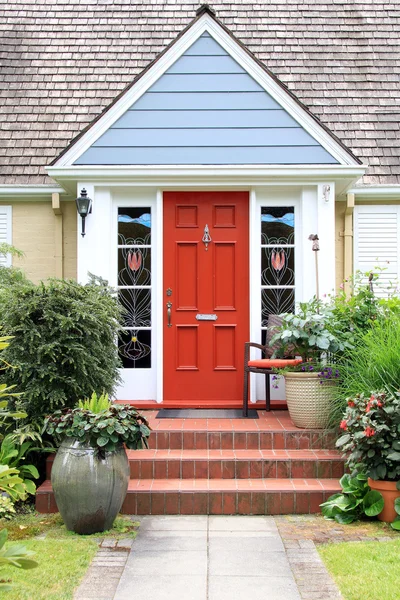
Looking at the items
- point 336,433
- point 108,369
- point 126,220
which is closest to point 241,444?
point 336,433

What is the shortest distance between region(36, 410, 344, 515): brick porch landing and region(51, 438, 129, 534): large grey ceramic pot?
1.67 feet

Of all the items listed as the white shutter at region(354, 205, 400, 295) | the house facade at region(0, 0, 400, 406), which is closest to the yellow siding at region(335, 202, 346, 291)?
the house facade at region(0, 0, 400, 406)

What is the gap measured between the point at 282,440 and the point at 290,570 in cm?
186

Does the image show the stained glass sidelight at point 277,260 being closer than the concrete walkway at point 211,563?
No

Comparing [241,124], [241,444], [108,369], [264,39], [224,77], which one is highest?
[264,39]

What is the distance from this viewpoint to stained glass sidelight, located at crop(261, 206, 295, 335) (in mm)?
7055

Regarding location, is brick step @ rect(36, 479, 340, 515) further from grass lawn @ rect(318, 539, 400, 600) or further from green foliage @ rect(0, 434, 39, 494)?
grass lawn @ rect(318, 539, 400, 600)

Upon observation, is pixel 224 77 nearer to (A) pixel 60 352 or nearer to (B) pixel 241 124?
(B) pixel 241 124

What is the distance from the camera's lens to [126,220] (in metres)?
7.13

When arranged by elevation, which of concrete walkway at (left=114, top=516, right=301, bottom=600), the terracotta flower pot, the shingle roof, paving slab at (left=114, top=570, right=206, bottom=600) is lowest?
concrete walkway at (left=114, top=516, right=301, bottom=600)

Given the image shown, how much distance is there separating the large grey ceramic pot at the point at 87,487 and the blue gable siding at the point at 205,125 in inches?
131

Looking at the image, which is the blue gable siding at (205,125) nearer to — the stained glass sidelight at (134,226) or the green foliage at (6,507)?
the stained glass sidelight at (134,226)

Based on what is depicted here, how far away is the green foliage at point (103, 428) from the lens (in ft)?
15.2

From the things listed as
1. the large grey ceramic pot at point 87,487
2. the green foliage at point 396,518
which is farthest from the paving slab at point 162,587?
the green foliage at point 396,518
